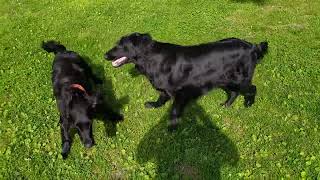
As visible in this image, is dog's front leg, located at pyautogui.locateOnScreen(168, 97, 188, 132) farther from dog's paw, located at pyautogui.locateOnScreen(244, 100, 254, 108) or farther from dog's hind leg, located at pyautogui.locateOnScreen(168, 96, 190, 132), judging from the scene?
dog's paw, located at pyautogui.locateOnScreen(244, 100, 254, 108)

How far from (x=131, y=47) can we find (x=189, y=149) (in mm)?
2140

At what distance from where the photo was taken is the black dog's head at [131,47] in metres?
8.40

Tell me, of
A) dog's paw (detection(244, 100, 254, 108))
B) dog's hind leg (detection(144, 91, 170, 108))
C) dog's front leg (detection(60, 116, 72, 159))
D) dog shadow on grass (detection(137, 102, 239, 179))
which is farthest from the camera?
dog's paw (detection(244, 100, 254, 108))

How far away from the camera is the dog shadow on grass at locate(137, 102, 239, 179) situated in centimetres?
791

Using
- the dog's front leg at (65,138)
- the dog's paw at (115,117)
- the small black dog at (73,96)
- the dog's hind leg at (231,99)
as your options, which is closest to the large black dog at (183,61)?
the dog's hind leg at (231,99)

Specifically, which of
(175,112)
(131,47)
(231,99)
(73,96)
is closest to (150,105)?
(175,112)

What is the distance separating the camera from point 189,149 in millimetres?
8273

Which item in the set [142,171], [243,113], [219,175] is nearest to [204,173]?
[219,175]

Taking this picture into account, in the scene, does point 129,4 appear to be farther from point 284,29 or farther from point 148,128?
point 148,128

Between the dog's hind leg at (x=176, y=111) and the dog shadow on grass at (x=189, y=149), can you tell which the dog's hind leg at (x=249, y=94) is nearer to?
the dog shadow on grass at (x=189, y=149)

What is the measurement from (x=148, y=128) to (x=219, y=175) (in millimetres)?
1808

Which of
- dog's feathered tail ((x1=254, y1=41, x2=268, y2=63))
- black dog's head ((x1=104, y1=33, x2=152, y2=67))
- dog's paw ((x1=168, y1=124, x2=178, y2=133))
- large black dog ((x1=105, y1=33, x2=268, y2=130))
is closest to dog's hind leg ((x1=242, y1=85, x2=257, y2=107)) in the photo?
large black dog ((x1=105, y1=33, x2=268, y2=130))

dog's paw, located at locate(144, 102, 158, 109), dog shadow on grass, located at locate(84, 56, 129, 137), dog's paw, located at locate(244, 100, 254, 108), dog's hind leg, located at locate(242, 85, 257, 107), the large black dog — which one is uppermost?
the large black dog

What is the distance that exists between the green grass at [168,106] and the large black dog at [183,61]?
68cm
